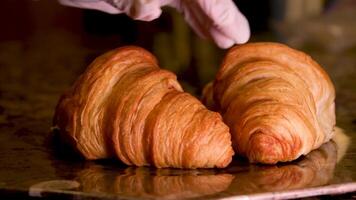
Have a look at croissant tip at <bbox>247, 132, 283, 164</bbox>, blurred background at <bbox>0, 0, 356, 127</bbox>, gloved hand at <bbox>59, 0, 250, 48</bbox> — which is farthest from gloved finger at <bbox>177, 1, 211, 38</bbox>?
blurred background at <bbox>0, 0, 356, 127</bbox>

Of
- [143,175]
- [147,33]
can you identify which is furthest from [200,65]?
[143,175]

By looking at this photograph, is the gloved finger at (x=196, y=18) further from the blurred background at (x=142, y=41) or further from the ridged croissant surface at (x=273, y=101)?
the blurred background at (x=142, y=41)

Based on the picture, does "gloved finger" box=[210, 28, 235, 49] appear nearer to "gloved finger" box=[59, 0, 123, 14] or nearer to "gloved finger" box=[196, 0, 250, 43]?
"gloved finger" box=[196, 0, 250, 43]

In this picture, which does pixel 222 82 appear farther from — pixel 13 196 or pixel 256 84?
pixel 13 196

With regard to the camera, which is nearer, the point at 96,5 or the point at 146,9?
the point at 146,9

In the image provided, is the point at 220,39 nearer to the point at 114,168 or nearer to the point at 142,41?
the point at 114,168

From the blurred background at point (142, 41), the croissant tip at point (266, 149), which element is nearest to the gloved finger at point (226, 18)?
the croissant tip at point (266, 149)

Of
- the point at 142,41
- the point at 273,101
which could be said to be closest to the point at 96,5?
the point at 273,101
